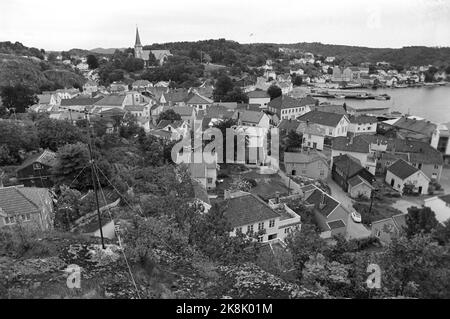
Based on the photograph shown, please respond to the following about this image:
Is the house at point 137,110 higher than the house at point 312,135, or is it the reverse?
the house at point 137,110

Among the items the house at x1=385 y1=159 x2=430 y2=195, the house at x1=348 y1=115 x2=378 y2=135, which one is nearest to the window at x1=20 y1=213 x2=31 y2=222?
the house at x1=385 y1=159 x2=430 y2=195

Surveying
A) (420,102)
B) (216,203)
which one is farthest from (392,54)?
(216,203)

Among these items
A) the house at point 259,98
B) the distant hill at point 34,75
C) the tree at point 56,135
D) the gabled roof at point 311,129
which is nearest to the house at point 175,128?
the tree at point 56,135

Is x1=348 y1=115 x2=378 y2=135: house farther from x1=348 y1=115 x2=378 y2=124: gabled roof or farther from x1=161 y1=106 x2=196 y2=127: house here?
x1=161 y1=106 x2=196 y2=127: house

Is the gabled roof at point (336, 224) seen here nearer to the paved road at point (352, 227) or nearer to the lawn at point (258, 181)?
the paved road at point (352, 227)

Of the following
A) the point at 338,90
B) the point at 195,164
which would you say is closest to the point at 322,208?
the point at 195,164

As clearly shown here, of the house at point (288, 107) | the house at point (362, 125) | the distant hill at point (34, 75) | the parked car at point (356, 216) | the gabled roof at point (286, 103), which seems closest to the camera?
the parked car at point (356, 216)
